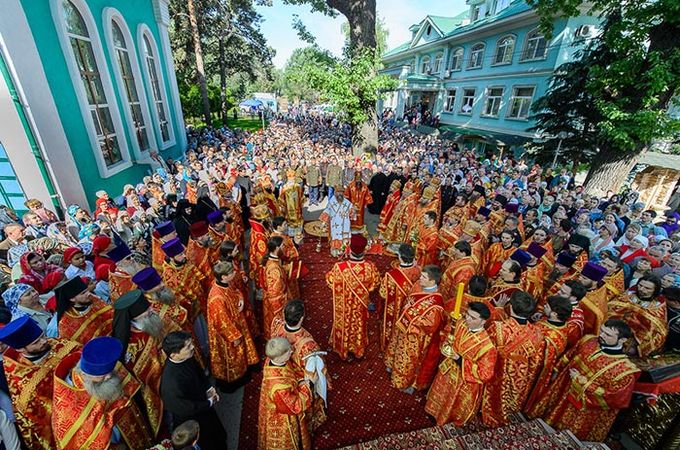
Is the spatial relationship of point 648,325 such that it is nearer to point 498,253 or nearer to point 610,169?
point 498,253

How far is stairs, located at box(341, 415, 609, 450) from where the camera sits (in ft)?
10.0

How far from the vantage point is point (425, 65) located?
2947 centimetres

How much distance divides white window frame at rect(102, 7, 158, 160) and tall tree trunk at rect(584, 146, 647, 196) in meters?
17.5

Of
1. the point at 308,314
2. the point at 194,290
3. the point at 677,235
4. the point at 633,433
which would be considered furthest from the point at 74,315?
the point at 677,235

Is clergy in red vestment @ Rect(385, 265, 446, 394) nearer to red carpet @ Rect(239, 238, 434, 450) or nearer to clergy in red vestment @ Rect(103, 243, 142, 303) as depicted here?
red carpet @ Rect(239, 238, 434, 450)

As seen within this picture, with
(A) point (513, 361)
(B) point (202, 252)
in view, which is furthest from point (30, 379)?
(A) point (513, 361)

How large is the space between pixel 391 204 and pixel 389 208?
15 cm

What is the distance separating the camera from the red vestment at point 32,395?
2592 mm

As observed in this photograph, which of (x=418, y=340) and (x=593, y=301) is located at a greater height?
(x=593, y=301)

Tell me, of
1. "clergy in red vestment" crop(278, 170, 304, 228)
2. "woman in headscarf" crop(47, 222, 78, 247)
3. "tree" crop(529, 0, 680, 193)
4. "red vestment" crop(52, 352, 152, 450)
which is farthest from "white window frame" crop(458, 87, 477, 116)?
"red vestment" crop(52, 352, 152, 450)

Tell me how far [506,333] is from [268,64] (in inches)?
1494

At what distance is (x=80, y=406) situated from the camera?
245 cm

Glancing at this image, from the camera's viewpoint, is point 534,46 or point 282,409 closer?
point 282,409

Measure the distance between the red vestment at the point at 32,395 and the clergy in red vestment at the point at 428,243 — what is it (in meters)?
5.52
